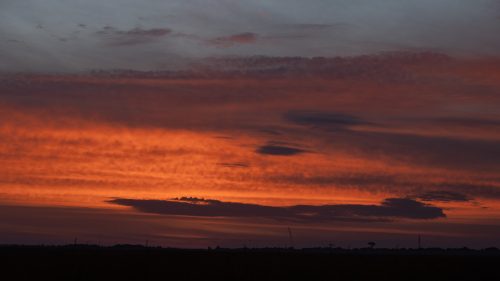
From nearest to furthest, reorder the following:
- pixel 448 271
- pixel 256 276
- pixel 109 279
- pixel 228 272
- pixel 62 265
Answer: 1. pixel 109 279
2. pixel 256 276
3. pixel 228 272
4. pixel 62 265
5. pixel 448 271

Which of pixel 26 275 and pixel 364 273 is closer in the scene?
pixel 26 275

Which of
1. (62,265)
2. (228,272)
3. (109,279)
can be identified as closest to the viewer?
(109,279)

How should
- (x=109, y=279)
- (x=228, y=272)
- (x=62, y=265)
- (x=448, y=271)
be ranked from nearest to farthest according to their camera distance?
1. (x=109, y=279)
2. (x=228, y=272)
3. (x=62, y=265)
4. (x=448, y=271)

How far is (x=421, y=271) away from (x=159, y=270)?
31281 mm

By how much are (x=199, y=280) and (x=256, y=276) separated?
8.08 m

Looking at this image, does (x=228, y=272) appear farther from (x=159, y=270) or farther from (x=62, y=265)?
(x=62, y=265)

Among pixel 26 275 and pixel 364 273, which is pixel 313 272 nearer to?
pixel 364 273

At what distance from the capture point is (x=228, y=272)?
8000 centimetres

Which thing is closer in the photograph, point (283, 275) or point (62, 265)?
point (283, 275)

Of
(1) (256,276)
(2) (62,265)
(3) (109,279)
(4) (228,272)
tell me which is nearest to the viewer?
(3) (109,279)

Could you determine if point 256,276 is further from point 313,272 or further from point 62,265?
point 62,265

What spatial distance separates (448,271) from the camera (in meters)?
92.1

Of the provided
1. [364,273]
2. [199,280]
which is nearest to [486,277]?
[364,273]

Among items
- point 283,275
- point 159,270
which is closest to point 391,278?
point 283,275
